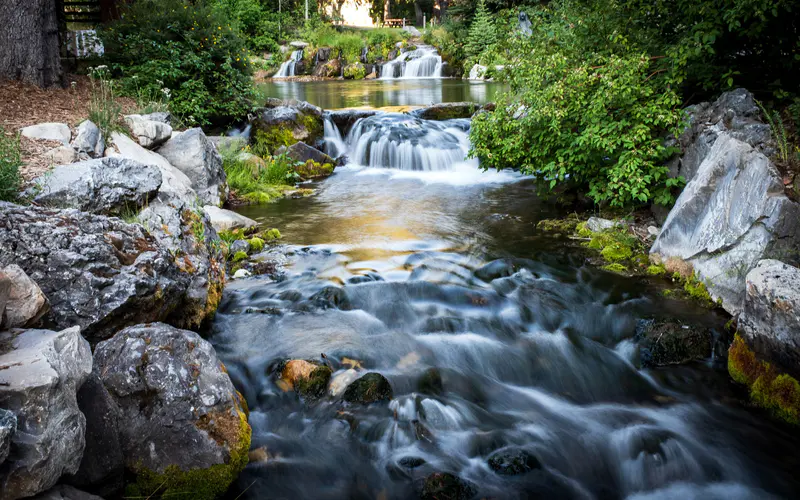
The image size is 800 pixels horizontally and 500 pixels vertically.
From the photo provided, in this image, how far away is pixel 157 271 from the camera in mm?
4957

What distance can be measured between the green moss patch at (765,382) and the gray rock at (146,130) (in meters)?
8.63

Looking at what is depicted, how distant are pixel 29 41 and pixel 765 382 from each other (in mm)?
11957

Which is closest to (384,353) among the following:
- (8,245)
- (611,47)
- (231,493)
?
(231,493)

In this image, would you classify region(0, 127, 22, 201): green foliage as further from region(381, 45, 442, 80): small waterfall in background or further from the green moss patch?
region(381, 45, 442, 80): small waterfall in background

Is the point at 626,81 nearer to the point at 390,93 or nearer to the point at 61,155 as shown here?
the point at 61,155

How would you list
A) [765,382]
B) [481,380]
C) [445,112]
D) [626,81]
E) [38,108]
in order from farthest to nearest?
[445,112] → [38,108] → [626,81] → [481,380] → [765,382]

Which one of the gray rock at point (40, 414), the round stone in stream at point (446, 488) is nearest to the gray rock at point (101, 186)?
the gray rock at point (40, 414)

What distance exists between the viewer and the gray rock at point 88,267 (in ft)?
14.2

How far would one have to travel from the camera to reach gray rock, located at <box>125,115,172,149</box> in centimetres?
929

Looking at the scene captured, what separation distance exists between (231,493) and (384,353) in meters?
2.08

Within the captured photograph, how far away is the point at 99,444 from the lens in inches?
133

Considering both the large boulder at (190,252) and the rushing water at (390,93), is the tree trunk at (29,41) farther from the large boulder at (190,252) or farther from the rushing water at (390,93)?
the rushing water at (390,93)

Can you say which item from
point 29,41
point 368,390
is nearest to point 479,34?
point 29,41

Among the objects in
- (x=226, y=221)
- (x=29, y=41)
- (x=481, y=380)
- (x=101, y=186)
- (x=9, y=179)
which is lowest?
(x=481, y=380)
